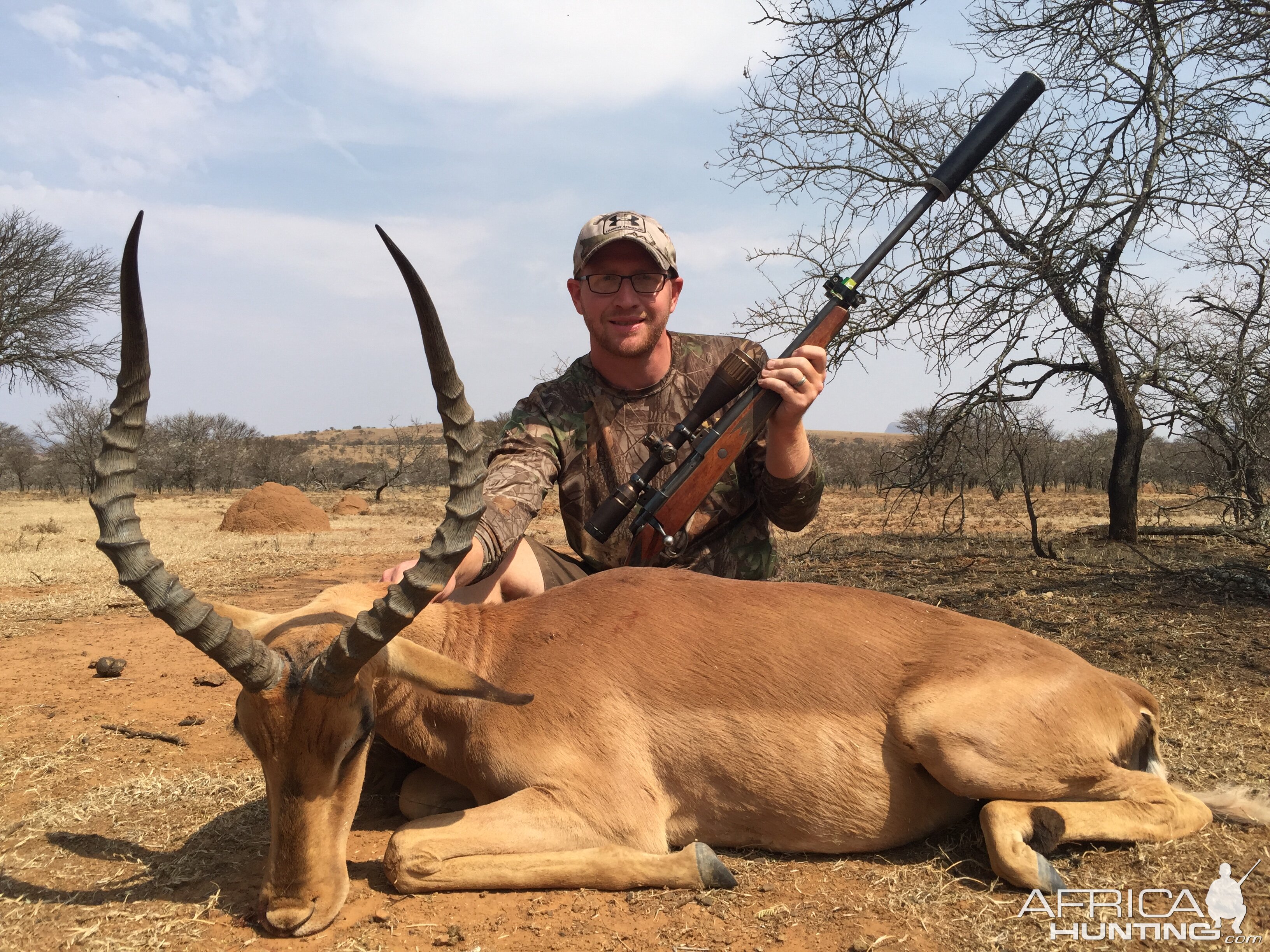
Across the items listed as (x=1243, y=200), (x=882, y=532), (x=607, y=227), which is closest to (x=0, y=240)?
(x=882, y=532)

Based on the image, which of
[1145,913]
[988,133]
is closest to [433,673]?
[1145,913]

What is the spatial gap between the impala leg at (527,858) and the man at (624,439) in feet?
5.34

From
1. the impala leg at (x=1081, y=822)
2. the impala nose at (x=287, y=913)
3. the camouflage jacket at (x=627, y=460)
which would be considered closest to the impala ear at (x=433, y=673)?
the impala nose at (x=287, y=913)

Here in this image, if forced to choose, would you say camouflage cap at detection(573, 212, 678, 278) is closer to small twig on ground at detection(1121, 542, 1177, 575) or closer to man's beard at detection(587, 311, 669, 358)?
man's beard at detection(587, 311, 669, 358)

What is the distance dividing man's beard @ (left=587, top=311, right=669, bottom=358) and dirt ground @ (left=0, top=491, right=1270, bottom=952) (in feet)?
9.43

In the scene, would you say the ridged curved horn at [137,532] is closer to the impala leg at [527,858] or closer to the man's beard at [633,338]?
the impala leg at [527,858]

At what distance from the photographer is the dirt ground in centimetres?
310

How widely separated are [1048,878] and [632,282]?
12.2 ft

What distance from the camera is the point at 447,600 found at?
439 cm

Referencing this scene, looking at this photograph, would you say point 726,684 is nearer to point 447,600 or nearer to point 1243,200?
point 447,600

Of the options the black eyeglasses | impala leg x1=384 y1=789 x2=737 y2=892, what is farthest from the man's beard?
impala leg x1=384 y1=789 x2=737 y2=892

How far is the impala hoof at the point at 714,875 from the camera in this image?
3.42m

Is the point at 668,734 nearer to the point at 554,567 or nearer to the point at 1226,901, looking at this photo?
the point at 554,567

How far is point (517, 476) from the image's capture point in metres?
5.11
